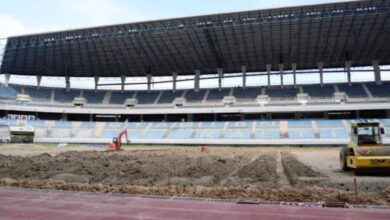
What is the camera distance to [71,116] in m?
64.2

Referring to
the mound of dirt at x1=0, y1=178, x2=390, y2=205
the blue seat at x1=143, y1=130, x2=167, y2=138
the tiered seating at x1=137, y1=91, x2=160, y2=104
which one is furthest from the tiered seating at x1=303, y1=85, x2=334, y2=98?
the mound of dirt at x1=0, y1=178, x2=390, y2=205

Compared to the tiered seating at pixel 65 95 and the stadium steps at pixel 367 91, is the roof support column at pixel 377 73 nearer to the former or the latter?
the stadium steps at pixel 367 91

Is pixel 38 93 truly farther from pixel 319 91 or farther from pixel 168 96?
pixel 319 91

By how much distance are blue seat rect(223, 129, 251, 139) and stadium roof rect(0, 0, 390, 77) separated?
1114 centimetres

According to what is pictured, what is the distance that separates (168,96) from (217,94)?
28.8 ft

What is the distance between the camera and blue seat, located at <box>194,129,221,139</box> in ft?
167

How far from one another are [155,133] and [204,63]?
13.4 metres

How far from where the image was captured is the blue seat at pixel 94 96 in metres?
63.6

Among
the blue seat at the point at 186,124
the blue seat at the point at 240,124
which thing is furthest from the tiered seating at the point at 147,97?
the blue seat at the point at 240,124

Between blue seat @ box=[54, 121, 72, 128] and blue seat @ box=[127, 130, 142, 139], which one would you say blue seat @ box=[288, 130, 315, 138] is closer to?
blue seat @ box=[127, 130, 142, 139]

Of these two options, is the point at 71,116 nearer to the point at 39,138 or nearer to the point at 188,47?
the point at 39,138

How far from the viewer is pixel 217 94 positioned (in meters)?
59.8

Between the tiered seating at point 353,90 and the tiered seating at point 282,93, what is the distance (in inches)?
269

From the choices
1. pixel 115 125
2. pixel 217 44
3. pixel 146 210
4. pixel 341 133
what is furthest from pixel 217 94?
pixel 146 210
